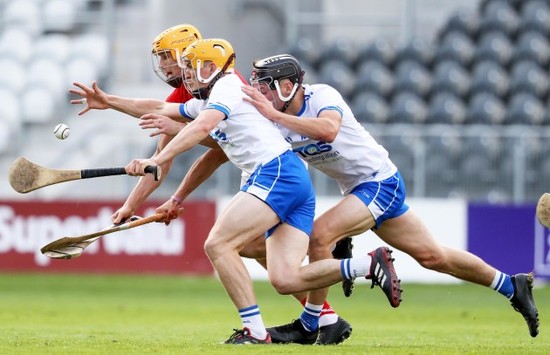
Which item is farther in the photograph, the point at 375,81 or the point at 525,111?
the point at 375,81

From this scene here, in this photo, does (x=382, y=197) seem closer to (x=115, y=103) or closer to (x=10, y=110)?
(x=115, y=103)

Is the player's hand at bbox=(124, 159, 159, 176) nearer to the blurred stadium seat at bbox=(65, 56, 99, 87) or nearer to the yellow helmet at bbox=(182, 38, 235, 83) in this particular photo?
the yellow helmet at bbox=(182, 38, 235, 83)

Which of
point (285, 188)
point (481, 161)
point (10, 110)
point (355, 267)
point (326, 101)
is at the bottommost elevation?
point (10, 110)

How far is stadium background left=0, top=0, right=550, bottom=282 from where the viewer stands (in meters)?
20.3

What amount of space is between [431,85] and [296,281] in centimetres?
1446

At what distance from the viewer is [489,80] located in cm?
2364

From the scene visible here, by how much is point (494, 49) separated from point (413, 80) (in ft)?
5.57

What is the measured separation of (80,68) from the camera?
25.8 meters

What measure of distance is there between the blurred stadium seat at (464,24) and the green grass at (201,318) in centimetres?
634

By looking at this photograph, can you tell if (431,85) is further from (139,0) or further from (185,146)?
(185,146)

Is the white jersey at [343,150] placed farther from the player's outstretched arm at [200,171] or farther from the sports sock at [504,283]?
the sports sock at [504,283]

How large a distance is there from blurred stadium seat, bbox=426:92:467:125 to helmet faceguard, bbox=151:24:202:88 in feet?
39.8

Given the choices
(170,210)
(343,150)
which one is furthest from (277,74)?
(170,210)

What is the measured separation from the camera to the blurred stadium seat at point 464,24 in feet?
81.3
